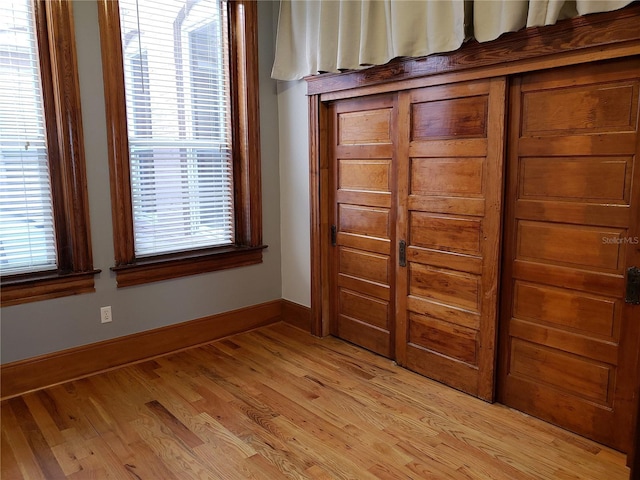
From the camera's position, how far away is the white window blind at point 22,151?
2.75 meters

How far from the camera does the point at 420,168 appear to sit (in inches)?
116

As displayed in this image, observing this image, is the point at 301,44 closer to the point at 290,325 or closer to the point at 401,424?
the point at 290,325

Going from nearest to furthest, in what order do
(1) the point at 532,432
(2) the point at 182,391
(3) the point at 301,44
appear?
(1) the point at 532,432, (2) the point at 182,391, (3) the point at 301,44

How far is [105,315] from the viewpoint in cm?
317

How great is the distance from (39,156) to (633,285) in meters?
3.20

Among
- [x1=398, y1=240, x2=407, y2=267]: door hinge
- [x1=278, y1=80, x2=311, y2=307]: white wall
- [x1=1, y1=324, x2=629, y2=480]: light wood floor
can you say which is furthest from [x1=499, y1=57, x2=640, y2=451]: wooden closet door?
[x1=278, y1=80, x2=311, y2=307]: white wall

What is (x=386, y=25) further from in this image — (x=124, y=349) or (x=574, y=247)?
(x=124, y=349)

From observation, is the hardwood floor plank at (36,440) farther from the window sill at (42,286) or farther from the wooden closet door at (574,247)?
the wooden closet door at (574,247)

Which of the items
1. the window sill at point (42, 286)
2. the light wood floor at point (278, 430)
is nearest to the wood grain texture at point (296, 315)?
the light wood floor at point (278, 430)

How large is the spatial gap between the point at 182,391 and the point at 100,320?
0.74 m

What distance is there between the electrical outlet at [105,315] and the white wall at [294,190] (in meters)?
1.39

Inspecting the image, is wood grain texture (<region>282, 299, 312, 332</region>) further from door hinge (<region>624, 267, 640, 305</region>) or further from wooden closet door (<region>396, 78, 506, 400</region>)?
door hinge (<region>624, 267, 640, 305</region>)

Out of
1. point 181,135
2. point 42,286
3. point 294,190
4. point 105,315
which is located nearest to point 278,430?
point 105,315

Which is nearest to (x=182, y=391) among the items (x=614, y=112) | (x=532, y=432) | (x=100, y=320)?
(x=100, y=320)
